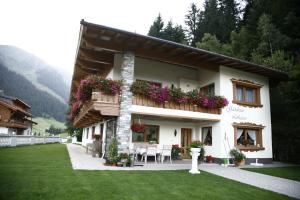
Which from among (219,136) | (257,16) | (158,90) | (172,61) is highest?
(257,16)

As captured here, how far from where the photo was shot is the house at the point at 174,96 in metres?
11.1

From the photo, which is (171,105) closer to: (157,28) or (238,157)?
(238,157)

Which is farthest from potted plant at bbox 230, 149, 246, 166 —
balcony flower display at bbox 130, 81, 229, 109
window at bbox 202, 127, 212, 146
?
balcony flower display at bbox 130, 81, 229, 109

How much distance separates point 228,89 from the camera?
1438 cm

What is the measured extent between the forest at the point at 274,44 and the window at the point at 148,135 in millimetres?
7346

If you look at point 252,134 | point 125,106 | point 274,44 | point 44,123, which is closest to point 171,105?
point 125,106

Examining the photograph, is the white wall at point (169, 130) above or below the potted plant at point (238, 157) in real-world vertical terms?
above

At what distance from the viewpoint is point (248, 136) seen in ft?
49.0

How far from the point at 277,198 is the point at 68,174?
5957 mm

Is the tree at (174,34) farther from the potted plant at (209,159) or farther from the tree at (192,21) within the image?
the potted plant at (209,159)

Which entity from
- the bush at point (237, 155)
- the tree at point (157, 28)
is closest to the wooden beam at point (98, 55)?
the bush at point (237, 155)

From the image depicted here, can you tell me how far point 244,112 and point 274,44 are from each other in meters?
7.68

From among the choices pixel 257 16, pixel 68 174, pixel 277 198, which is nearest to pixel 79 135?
pixel 257 16

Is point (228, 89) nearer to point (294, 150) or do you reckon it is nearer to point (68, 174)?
point (294, 150)
